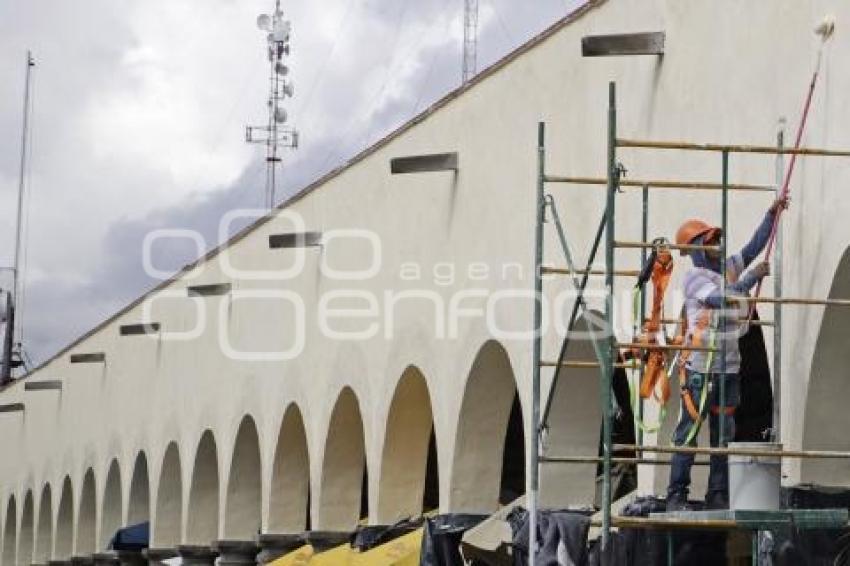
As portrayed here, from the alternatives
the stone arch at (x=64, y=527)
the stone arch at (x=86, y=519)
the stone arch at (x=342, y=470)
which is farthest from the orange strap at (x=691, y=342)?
the stone arch at (x=64, y=527)

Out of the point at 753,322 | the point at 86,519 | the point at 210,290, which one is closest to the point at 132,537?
the point at 86,519

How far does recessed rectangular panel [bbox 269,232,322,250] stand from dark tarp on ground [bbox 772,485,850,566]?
1105cm

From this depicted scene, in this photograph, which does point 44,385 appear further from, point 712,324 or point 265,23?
point 712,324

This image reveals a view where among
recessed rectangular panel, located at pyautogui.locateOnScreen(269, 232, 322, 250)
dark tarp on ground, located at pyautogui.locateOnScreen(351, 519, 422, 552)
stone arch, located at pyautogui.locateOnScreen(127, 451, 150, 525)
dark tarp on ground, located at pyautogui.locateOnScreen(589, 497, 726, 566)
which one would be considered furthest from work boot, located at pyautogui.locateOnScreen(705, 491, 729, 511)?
stone arch, located at pyautogui.locateOnScreen(127, 451, 150, 525)

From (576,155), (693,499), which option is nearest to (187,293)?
(576,155)

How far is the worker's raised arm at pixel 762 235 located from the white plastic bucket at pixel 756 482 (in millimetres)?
1404

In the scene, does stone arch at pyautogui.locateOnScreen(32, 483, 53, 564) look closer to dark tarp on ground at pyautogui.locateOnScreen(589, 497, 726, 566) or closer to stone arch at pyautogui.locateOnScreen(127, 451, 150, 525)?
stone arch at pyautogui.locateOnScreen(127, 451, 150, 525)

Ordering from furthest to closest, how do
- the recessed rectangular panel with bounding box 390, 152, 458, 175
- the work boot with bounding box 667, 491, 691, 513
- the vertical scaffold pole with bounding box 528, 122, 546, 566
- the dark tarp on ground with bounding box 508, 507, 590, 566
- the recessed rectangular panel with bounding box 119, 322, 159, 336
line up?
1. the recessed rectangular panel with bounding box 119, 322, 159, 336
2. the recessed rectangular panel with bounding box 390, 152, 458, 175
3. the dark tarp on ground with bounding box 508, 507, 590, 566
4. the work boot with bounding box 667, 491, 691, 513
5. the vertical scaffold pole with bounding box 528, 122, 546, 566

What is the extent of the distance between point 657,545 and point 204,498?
15313 millimetres

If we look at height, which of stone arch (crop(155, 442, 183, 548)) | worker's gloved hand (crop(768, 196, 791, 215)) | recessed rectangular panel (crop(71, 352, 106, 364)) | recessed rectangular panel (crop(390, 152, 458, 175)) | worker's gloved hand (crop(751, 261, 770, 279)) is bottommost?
stone arch (crop(155, 442, 183, 548))

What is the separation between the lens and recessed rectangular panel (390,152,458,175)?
57.7ft

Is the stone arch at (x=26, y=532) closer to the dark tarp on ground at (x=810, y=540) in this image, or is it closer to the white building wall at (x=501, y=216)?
the white building wall at (x=501, y=216)

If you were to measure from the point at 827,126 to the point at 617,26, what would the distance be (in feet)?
11.6

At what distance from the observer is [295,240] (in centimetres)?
2208
